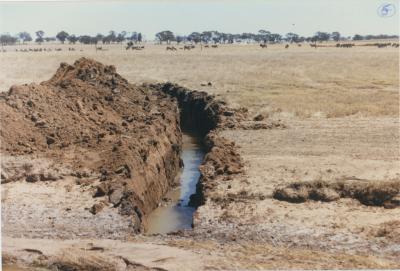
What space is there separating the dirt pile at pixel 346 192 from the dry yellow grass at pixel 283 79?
10944mm

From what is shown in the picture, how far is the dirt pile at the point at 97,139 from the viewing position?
13750mm

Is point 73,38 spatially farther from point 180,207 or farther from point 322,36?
point 180,207

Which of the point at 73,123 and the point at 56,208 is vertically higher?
the point at 73,123

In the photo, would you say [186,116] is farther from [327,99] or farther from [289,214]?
[289,214]

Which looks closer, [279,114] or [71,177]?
[71,177]

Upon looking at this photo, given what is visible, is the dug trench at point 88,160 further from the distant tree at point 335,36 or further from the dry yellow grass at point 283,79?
the distant tree at point 335,36

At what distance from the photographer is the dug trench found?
1177 centimetres

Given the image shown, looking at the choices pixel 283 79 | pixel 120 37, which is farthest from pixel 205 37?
pixel 283 79

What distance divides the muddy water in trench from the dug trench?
0.96ft

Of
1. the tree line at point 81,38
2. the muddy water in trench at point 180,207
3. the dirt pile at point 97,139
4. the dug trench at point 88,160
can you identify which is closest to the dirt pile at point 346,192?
the dug trench at point 88,160

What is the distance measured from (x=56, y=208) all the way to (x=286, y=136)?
10.2 metres

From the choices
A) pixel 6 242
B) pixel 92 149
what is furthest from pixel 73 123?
pixel 6 242

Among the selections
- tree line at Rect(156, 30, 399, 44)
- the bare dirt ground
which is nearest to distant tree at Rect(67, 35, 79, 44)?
tree line at Rect(156, 30, 399, 44)

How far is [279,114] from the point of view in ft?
80.5
